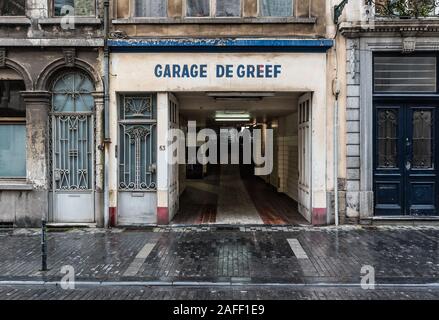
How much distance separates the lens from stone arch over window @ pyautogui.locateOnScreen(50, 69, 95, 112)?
11.6 m

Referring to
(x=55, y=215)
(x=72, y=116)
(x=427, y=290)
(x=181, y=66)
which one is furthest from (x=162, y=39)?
(x=427, y=290)

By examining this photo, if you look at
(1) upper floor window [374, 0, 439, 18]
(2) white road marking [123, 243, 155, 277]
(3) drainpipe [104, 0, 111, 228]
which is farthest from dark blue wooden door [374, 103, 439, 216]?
(3) drainpipe [104, 0, 111, 228]

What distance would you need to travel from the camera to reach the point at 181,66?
1139cm

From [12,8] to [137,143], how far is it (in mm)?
4715

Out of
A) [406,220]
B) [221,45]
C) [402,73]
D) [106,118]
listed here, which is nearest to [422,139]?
[402,73]

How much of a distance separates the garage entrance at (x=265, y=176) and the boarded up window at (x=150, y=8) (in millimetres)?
2158

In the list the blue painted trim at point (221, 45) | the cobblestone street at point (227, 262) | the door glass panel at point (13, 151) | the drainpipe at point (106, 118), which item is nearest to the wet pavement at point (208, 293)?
the cobblestone street at point (227, 262)

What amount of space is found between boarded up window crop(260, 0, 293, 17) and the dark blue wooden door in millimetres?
3359

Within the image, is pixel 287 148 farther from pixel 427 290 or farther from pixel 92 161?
pixel 427 290

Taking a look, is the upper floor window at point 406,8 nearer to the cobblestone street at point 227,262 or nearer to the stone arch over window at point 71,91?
the cobblestone street at point 227,262

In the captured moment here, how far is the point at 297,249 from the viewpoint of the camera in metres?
9.17

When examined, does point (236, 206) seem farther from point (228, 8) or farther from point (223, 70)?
point (228, 8)

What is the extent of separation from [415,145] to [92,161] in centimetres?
833

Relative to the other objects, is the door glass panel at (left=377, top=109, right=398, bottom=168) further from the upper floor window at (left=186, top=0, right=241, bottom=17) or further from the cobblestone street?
the upper floor window at (left=186, top=0, right=241, bottom=17)
